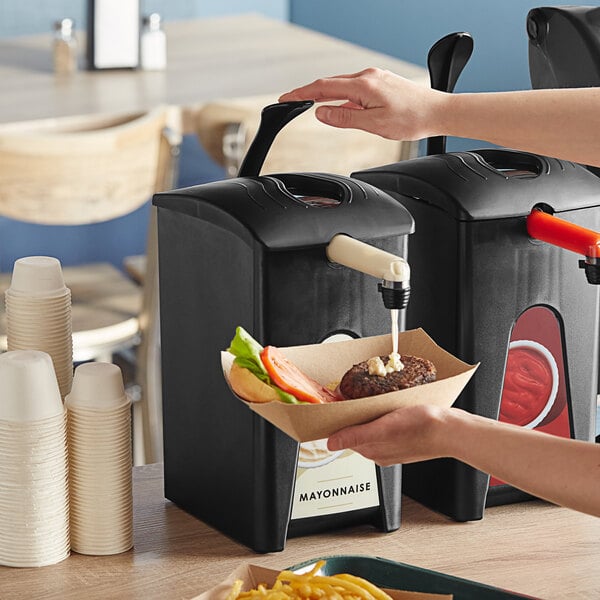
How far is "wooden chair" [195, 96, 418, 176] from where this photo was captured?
258cm

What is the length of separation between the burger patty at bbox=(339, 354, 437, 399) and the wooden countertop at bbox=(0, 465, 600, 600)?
0.74 ft

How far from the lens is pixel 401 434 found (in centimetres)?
100

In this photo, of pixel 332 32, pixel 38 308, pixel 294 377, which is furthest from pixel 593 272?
pixel 332 32

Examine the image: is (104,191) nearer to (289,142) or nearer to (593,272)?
(289,142)

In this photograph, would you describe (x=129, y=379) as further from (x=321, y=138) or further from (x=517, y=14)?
(x=517, y=14)

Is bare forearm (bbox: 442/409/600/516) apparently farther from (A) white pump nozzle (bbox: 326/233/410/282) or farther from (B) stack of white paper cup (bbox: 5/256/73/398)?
(B) stack of white paper cup (bbox: 5/256/73/398)

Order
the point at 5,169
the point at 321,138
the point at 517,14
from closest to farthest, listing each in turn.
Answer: the point at 5,169 < the point at 321,138 < the point at 517,14

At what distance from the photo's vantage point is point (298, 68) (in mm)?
3096

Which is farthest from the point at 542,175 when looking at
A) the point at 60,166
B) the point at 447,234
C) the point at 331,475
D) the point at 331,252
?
the point at 60,166

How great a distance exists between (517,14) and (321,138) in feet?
6.32

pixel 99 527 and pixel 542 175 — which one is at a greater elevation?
pixel 542 175

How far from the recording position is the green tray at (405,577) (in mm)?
1039

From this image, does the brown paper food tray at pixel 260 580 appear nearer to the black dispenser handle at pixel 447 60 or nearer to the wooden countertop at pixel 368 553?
the wooden countertop at pixel 368 553

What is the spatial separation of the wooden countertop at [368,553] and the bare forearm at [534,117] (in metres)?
0.39
